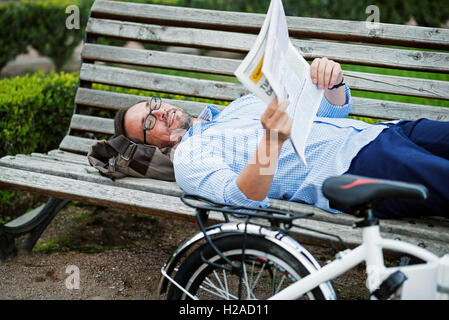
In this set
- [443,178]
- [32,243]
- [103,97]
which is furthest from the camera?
[103,97]

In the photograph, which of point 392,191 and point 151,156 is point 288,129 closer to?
point 392,191

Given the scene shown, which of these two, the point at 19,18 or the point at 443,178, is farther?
the point at 19,18

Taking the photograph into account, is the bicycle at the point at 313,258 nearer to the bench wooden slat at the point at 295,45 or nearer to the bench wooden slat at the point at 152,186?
the bench wooden slat at the point at 152,186

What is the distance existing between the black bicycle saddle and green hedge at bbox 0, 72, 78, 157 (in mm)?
3085

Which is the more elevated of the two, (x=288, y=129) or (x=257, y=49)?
(x=257, y=49)

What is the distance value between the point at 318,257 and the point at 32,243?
2.07 m

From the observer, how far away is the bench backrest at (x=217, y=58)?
340 centimetres

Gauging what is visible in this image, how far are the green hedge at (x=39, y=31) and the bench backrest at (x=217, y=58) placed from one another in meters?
5.00

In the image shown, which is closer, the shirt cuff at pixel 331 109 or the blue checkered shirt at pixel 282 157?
the blue checkered shirt at pixel 282 157

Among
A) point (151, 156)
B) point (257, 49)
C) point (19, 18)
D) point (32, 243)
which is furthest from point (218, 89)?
point (19, 18)

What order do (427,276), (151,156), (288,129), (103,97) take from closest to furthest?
(427,276) < (288,129) < (151,156) < (103,97)

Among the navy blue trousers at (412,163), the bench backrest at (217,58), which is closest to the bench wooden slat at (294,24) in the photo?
the bench backrest at (217,58)

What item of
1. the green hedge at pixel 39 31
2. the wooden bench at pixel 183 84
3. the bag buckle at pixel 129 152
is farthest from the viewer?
the green hedge at pixel 39 31

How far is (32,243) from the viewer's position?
3615mm
